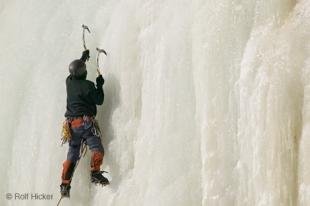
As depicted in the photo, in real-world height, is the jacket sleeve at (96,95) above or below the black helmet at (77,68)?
below

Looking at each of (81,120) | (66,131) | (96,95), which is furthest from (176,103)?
(66,131)

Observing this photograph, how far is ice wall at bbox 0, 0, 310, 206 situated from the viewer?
4230 mm

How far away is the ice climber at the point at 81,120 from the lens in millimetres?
5352

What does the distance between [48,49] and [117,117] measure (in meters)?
1.21

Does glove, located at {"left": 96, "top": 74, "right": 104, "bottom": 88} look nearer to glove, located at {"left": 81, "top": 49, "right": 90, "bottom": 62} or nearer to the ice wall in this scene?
the ice wall

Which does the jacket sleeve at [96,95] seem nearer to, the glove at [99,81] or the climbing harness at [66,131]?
the glove at [99,81]

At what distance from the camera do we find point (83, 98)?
212 inches

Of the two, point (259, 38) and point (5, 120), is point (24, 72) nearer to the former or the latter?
point (5, 120)

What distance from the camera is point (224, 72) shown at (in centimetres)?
459

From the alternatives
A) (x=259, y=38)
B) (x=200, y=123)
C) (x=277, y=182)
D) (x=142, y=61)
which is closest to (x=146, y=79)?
(x=142, y=61)

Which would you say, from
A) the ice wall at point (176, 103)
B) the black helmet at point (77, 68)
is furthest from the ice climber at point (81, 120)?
the ice wall at point (176, 103)

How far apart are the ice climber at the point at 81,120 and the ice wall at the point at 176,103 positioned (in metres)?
0.13

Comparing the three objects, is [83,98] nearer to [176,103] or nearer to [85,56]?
[85,56]

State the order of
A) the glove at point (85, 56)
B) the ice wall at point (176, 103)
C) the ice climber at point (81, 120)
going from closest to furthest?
the ice wall at point (176, 103)
the ice climber at point (81, 120)
the glove at point (85, 56)
